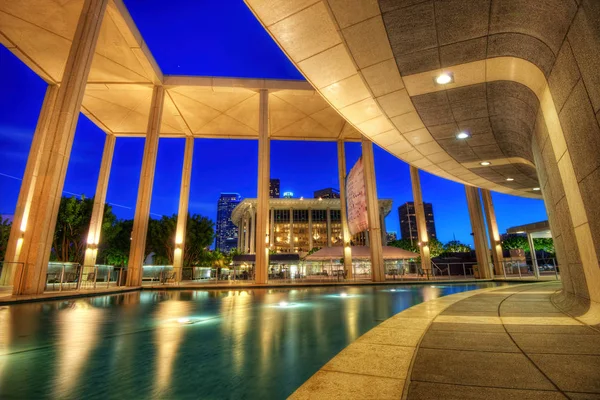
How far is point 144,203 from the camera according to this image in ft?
61.3

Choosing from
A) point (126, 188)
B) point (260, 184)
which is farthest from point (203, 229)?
point (126, 188)

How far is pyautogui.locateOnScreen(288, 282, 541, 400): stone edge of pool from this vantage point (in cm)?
196

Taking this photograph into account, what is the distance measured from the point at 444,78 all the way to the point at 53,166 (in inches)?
543

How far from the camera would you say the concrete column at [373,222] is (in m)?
22.3

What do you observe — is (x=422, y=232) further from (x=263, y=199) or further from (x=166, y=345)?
(x=166, y=345)

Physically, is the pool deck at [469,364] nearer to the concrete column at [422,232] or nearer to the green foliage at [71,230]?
the concrete column at [422,232]

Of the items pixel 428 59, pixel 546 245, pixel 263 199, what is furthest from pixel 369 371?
pixel 546 245

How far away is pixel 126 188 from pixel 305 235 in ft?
417

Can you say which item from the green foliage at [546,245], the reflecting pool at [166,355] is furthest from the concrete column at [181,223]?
the green foliage at [546,245]

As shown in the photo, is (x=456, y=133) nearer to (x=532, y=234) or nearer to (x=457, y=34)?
(x=457, y=34)

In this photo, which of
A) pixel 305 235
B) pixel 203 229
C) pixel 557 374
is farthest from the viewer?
pixel 305 235

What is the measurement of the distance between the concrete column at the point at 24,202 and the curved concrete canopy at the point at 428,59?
700 inches

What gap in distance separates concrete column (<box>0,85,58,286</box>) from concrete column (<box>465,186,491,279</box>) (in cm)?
3055

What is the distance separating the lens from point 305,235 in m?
74.5
